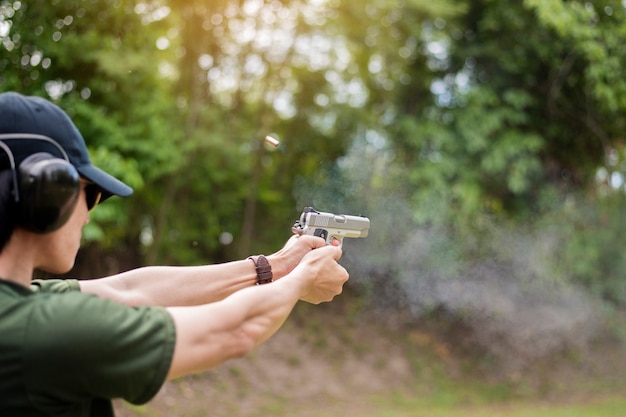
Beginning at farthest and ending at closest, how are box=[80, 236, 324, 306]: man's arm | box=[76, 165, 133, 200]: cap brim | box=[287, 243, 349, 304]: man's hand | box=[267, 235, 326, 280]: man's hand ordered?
box=[267, 235, 326, 280]: man's hand → box=[80, 236, 324, 306]: man's arm → box=[287, 243, 349, 304]: man's hand → box=[76, 165, 133, 200]: cap brim

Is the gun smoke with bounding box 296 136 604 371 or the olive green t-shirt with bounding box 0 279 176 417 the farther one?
the gun smoke with bounding box 296 136 604 371

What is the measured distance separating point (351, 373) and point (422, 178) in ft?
10.9

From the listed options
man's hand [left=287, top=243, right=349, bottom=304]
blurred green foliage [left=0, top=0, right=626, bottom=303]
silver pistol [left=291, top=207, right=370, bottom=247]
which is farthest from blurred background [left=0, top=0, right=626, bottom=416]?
man's hand [left=287, top=243, right=349, bottom=304]

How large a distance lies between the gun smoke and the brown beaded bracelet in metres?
8.49

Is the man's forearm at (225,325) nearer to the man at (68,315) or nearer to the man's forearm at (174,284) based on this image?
the man at (68,315)

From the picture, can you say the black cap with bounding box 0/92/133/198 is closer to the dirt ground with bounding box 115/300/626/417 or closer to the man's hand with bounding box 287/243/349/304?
the man's hand with bounding box 287/243/349/304

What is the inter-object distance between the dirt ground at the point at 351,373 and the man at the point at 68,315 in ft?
21.6

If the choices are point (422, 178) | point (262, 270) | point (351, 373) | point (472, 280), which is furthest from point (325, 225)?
point (472, 280)

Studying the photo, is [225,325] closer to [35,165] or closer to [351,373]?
[35,165]

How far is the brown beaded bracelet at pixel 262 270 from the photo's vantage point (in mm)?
2340

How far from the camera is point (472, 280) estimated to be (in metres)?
11.3

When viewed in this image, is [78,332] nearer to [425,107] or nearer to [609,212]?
[425,107]

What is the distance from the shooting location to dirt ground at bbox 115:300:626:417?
860 cm

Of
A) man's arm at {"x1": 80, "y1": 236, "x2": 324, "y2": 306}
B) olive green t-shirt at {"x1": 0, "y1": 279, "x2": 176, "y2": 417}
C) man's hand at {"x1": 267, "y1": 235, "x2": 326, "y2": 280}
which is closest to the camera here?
olive green t-shirt at {"x1": 0, "y1": 279, "x2": 176, "y2": 417}
